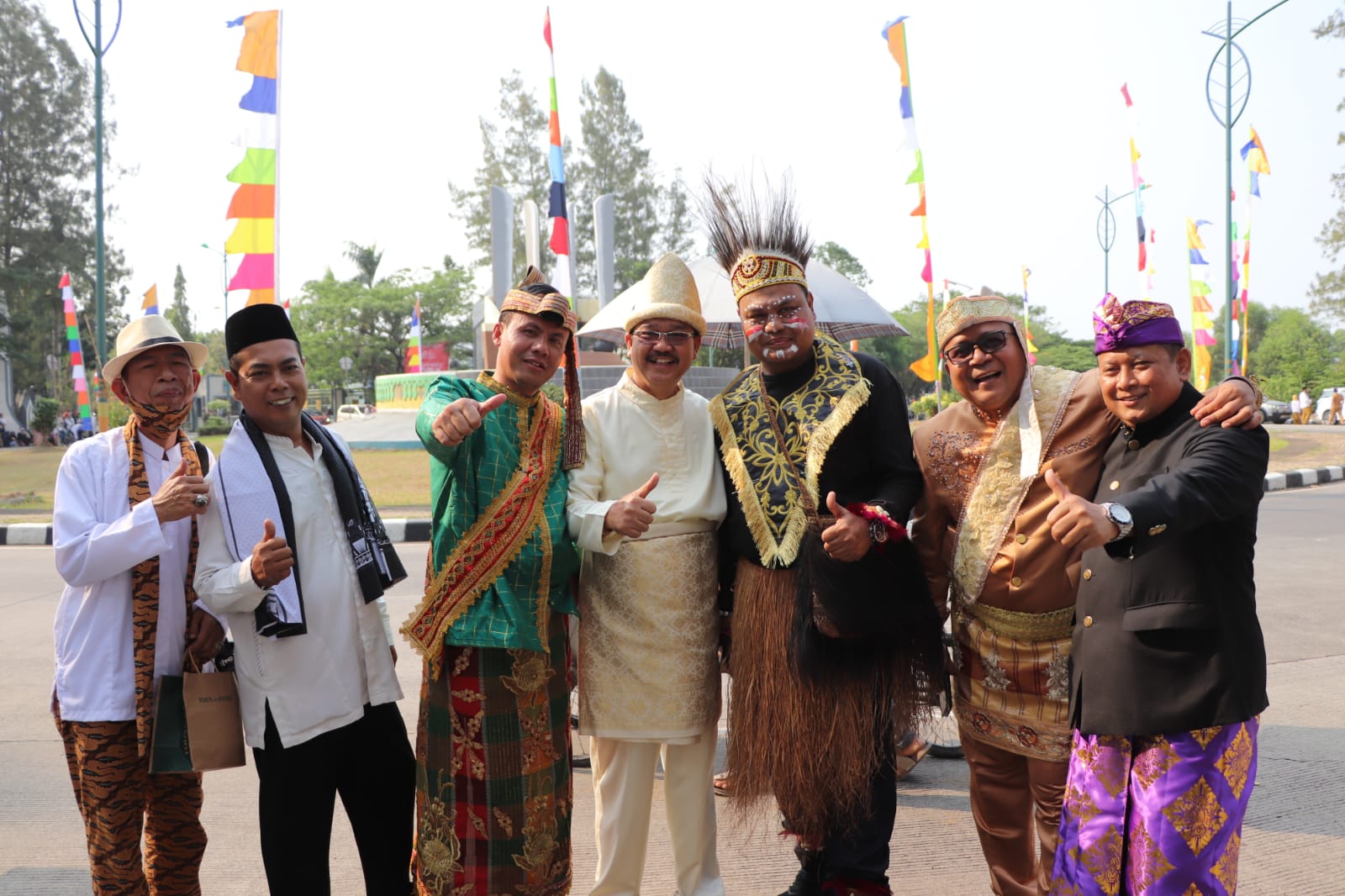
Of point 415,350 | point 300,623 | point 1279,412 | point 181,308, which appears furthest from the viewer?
point 181,308

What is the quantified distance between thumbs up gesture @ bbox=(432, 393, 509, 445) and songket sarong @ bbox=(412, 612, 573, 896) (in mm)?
591

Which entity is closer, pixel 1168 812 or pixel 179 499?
pixel 1168 812

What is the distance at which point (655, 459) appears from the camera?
3045 mm

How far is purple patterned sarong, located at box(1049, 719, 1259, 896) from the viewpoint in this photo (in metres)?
2.28

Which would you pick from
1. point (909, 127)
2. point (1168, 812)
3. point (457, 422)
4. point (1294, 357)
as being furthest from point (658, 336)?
point (1294, 357)

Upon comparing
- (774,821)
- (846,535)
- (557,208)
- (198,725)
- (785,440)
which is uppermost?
(557,208)

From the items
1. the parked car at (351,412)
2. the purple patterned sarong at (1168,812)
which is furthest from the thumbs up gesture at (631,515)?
the parked car at (351,412)

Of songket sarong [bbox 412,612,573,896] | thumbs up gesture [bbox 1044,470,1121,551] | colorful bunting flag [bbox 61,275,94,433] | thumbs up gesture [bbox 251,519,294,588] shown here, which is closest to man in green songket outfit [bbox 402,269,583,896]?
songket sarong [bbox 412,612,573,896]

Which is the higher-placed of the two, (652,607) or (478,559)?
(478,559)

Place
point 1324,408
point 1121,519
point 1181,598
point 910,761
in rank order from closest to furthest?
point 1121,519 → point 1181,598 → point 910,761 → point 1324,408

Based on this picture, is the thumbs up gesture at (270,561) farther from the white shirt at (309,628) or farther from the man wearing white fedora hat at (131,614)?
the man wearing white fedora hat at (131,614)

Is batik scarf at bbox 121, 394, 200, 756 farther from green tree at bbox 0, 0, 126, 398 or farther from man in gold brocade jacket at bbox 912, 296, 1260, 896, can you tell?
green tree at bbox 0, 0, 126, 398

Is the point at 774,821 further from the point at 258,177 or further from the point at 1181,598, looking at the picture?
the point at 258,177

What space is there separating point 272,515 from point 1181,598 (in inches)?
88.3
